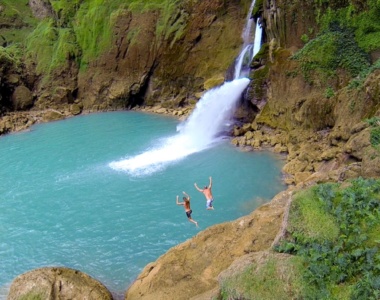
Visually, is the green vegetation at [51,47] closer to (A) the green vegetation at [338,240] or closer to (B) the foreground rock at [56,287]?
(B) the foreground rock at [56,287]

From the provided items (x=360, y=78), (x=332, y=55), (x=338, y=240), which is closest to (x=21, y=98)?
(x=332, y=55)

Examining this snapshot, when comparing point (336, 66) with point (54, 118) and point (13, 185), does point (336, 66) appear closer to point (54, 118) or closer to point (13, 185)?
point (13, 185)

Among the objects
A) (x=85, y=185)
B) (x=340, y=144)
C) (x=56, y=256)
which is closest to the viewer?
Answer: (x=56, y=256)

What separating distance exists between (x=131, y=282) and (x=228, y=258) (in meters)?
4.22

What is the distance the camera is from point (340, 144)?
1934 cm

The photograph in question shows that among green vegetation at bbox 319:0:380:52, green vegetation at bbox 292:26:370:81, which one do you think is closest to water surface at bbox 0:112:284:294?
green vegetation at bbox 292:26:370:81

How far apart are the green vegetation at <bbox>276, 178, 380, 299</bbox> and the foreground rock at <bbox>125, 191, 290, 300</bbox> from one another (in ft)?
8.09

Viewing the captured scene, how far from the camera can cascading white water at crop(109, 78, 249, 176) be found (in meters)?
24.3

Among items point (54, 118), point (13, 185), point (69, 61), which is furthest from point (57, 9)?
point (13, 185)

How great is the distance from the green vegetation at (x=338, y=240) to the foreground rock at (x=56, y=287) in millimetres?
6082

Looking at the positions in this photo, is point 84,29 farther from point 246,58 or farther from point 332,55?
point 332,55

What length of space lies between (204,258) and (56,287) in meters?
4.39

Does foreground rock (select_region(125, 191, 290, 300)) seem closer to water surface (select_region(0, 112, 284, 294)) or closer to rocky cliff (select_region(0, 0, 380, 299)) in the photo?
rocky cliff (select_region(0, 0, 380, 299))

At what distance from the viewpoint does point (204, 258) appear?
11.0 meters
